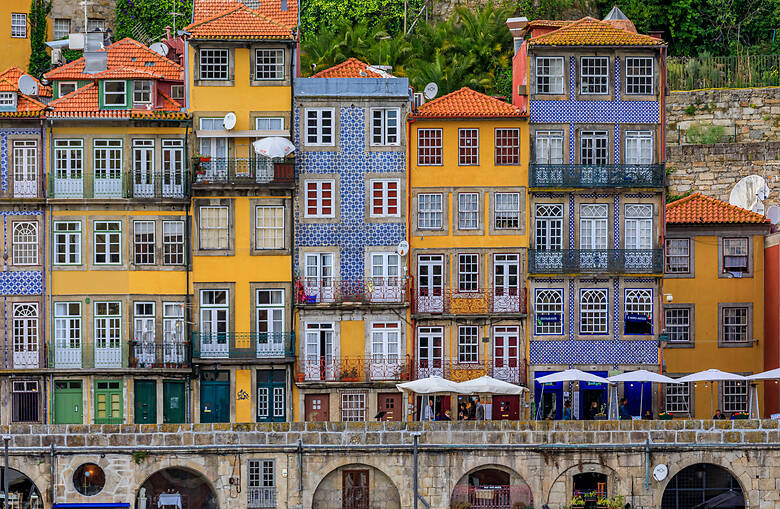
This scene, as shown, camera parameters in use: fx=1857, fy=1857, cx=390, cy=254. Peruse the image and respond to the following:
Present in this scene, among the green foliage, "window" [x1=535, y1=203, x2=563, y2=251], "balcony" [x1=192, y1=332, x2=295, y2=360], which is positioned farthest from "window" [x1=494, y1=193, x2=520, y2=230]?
the green foliage

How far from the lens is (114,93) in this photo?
63.0 meters

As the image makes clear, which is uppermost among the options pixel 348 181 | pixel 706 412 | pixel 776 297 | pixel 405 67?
pixel 405 67

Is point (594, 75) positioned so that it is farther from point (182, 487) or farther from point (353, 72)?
point (182, 487)

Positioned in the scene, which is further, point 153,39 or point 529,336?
point 153,39

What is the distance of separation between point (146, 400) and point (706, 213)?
20577mm

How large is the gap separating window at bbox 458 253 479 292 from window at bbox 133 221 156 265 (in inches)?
408

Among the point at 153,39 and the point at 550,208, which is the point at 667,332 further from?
the point at 153,39

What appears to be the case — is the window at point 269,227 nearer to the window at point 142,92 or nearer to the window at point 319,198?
the window at point 319,198

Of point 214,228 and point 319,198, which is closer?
point 214,228

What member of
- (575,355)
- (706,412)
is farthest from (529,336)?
(706,412)

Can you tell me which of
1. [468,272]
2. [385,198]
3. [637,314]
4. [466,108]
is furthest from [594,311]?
[466,108]

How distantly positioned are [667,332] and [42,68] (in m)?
28.3

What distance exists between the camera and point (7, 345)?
61.7 m

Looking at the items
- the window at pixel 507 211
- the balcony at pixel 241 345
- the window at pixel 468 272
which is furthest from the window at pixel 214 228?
the window at pixel 507 211
